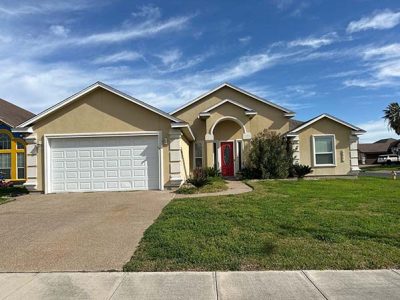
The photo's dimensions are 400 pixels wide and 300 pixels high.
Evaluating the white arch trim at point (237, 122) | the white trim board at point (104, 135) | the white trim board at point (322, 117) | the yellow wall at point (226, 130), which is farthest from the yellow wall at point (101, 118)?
the white trim board at point (322, 117)

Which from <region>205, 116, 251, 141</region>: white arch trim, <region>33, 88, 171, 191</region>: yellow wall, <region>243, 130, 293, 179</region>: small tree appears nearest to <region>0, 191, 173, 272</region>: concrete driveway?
<region>33, 88, 171, 191</region>: yellow wall

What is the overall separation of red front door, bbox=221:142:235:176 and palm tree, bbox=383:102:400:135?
50634 mm

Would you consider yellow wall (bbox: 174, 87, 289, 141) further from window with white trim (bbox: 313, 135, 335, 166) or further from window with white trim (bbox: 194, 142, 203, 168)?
window with white trim (bbox: 313, 135, 335, 166)

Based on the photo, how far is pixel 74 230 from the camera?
28.9 feet

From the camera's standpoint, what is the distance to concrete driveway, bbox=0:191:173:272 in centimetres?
655

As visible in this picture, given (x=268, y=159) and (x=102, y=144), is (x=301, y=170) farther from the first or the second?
(x=102, y=144)

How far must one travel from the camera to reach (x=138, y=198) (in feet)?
44.4

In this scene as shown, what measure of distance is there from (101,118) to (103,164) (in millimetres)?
1959

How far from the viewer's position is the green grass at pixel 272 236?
20.6 ft

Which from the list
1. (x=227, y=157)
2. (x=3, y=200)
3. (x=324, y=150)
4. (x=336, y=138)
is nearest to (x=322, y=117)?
(x=336, y=138)

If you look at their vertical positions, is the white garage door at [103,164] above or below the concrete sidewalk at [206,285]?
above

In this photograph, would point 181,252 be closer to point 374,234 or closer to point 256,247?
point 256,247

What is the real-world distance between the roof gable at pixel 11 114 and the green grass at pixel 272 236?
16.8 m

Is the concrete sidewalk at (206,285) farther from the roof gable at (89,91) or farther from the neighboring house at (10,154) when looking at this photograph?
the neighboring house at (10,154)
